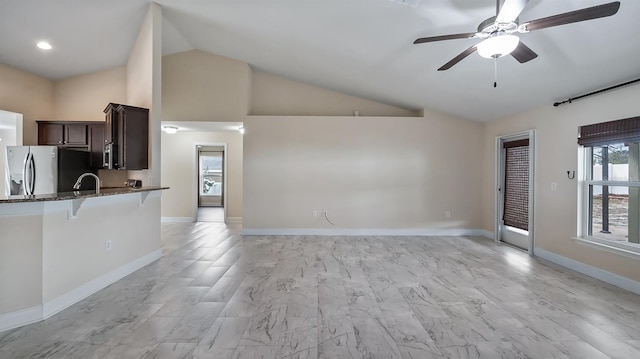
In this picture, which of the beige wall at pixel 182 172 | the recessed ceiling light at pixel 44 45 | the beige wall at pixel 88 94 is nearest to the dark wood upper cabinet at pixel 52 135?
the beige wall at pixel 88 94

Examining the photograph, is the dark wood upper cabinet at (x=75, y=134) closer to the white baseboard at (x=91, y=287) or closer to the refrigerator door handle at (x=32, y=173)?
the refrigerator door handle at (x=32, y=173)

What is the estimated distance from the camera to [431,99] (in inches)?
208

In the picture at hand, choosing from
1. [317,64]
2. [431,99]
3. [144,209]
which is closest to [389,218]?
[431,99]

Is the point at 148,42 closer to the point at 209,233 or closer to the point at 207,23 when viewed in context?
the point at 207,23

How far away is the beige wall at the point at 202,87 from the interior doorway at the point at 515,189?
5.09 metres

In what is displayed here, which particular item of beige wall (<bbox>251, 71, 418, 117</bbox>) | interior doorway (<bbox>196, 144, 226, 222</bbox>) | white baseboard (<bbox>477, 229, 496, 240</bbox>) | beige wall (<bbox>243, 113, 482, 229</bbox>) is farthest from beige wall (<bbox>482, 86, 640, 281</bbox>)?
interior doorway (<bbox>196, 144, 226, 222</bbox>)

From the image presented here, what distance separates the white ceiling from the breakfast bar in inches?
103

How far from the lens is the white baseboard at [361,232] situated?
586cm

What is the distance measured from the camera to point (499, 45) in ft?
7.41

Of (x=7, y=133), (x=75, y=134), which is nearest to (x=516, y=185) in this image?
(x=75, y=134)

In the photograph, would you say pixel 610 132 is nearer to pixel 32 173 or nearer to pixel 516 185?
pixel 516 185

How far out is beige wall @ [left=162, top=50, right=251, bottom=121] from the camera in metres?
5.66

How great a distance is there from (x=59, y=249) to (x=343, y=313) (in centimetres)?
267

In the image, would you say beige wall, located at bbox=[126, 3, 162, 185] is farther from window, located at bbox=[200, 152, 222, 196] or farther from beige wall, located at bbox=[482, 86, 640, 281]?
beige wall, located at bbox=[482, 86, 640, 281]
